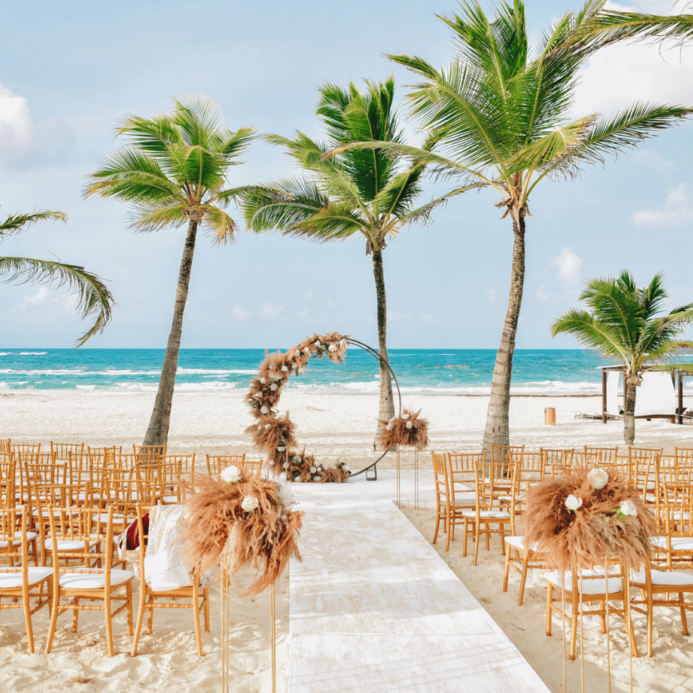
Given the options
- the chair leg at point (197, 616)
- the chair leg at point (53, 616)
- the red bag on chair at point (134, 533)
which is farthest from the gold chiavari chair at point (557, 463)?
the red bag on chair at point (134, 533)

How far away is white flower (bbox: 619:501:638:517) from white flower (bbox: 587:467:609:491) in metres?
0.12

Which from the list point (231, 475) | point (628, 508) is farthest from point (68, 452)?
point (628, 508)

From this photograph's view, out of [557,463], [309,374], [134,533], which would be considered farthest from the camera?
[309,374]

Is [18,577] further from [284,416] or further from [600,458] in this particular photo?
[600,458]

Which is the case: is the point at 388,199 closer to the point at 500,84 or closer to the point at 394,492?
→ the point at 500,84

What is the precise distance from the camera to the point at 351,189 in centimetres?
1075

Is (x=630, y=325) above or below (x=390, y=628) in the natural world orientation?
above

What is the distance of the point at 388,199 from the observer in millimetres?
10203

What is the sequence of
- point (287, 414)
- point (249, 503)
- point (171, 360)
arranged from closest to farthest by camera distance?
point (249, 503) → point (287, 414) → point (171, 360)

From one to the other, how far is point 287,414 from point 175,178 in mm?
4580

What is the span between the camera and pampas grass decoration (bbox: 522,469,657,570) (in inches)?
96.1

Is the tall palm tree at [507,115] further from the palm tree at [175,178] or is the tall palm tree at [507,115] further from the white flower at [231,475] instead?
the white flower at [231,475]

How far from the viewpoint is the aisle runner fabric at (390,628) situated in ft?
8.49

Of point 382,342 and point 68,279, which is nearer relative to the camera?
point 68,279
